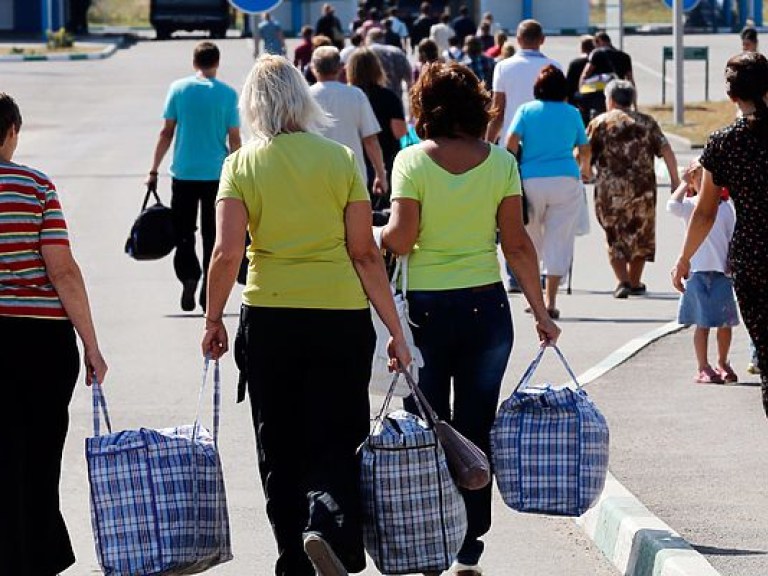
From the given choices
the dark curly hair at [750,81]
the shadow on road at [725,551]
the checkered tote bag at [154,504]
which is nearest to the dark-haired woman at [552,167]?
the dark curly hair at [750,81]

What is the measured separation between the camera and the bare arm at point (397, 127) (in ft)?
46.9

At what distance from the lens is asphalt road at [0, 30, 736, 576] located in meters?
7.30

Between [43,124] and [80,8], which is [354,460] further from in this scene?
[80,8]

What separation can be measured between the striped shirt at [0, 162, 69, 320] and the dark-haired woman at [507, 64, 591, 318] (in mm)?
6985

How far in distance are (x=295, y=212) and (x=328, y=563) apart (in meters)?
1.13

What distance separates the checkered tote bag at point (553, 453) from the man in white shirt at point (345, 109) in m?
6.54

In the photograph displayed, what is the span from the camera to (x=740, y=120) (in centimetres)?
690

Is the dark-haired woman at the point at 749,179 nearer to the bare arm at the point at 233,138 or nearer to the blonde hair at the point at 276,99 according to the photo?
the blonde hair at the point at 276,99

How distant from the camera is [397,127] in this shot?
14.3m

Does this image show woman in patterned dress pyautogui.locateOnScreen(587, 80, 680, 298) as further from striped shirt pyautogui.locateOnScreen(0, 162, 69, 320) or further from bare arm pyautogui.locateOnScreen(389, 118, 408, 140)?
striped shirt pyautogui.locateOnScreen(0, 162, 69, 320)

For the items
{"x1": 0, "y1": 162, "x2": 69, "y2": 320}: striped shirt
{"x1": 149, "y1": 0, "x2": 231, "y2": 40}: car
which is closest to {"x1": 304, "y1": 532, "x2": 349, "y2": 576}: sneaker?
{"x1": 0, "y1": 162, "x2": 69, "y2": 320}: striped shirt

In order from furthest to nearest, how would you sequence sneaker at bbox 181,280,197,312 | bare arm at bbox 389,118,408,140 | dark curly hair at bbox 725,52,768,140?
bare arm at bbox 389,118,408,140
sneaker at bbox 181,280,197,312
dark curly hair at bbox 725,52,768,140

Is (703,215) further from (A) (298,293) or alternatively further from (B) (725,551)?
(A) (298,293)

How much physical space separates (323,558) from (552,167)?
24.4ft
